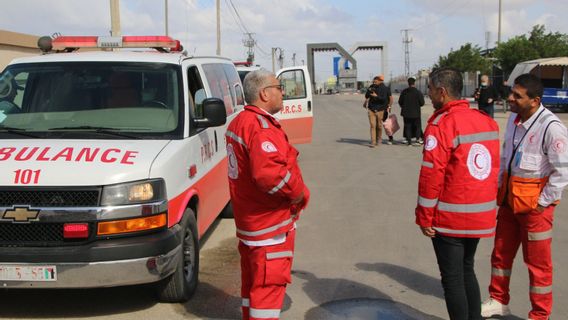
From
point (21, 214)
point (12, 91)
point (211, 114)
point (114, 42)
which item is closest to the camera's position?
point (21, 214)

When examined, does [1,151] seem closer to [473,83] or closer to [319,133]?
[319,133]

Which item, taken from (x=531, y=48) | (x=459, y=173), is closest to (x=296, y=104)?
(x=459, y=173)

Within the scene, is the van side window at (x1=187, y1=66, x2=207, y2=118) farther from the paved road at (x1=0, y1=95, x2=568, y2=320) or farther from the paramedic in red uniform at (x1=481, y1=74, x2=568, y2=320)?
the paramedic in red uniform at (x1=481, y1=74, x2=568, y2=320)

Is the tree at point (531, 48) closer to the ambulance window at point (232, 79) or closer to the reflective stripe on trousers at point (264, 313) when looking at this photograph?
the ambulance window at point (232, 79)

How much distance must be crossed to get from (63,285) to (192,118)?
5.99 feet

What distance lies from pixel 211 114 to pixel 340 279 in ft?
6.33

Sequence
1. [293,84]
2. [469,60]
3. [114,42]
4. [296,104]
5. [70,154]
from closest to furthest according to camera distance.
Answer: [70,154] → [114,42] → [296,104] → [293,84] → [469,60]

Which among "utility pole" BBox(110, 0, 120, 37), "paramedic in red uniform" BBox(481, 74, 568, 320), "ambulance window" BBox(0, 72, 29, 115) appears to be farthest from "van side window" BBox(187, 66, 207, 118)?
"utility pole" BBox(110, 0, 120, 37)

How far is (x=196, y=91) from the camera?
5613 mm

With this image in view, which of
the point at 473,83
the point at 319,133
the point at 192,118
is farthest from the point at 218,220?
the point at 473,83

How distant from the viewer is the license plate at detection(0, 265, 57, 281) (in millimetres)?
4012

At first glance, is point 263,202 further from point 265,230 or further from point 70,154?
point 70,154

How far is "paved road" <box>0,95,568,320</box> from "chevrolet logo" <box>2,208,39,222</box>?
980mm

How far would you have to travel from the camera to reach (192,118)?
518 centimetres
